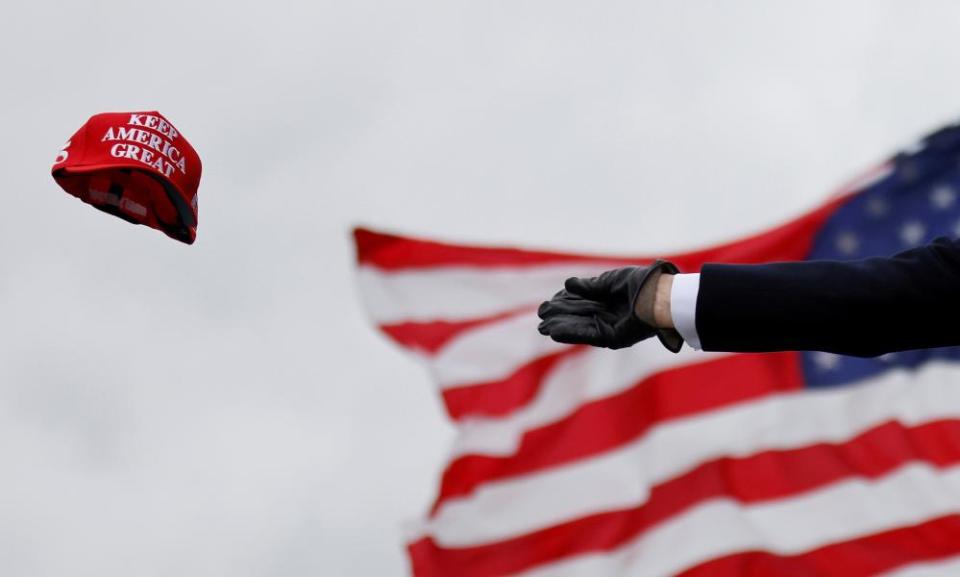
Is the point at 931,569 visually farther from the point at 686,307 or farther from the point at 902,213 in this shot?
the point at 686,307

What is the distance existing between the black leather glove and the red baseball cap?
5135 millimetres

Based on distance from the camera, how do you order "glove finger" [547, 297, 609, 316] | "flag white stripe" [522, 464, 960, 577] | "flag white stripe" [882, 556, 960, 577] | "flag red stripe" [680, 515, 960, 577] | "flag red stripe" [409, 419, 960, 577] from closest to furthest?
"glove finger" [547, 297, 609, 316] < "flag white stripe" [882, 556, 960, 577] < "flag red stripe" [680, 515, 960, 577] < "flag white stripe" [522, 464, 960, 577] < "flag red stripe" [409, 419, 960, 577]

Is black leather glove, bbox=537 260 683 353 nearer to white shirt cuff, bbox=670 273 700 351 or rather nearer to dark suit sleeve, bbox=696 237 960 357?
white shirt cuff, bbox=670 273 700 351

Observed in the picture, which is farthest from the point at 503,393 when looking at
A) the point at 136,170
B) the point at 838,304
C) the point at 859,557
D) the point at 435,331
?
the point at 838,304

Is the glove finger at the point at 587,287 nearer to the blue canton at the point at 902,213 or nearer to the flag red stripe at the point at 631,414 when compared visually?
the flag red stripe at the point at 631,414

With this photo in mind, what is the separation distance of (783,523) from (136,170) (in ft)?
26.2

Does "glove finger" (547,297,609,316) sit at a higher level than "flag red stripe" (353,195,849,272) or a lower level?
lower

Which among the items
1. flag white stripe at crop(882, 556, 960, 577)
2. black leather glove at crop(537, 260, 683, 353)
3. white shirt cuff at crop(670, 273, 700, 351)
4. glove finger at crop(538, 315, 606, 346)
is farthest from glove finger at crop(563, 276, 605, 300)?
flag white stripe at crop(882, 556, 960, 577)

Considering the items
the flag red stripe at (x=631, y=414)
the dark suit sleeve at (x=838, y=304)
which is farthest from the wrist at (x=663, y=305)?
the flag red stripe at (x=631, y=414)

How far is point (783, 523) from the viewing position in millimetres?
18219

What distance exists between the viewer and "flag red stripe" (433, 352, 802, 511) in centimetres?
1862

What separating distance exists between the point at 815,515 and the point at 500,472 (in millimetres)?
2995

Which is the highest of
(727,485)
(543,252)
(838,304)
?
(543,252)

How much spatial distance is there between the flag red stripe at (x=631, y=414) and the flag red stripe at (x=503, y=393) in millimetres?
364
